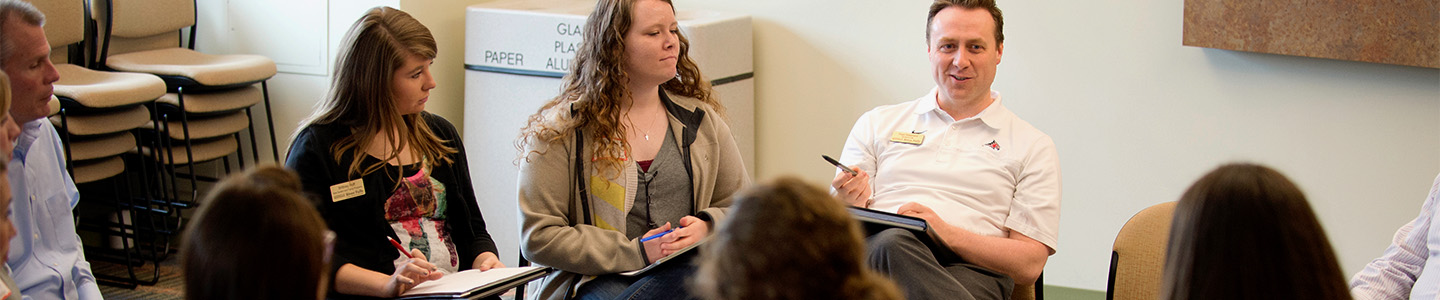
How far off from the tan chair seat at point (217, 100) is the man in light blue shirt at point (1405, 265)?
329 cm

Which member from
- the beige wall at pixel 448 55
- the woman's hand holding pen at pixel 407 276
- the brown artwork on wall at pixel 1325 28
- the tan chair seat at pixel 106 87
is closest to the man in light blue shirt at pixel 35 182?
the woman's hand holding pen at pixel 407 276

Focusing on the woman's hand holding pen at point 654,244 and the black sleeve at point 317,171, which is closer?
the black sleeve at point 317,171

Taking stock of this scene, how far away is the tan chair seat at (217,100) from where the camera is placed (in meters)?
3.63

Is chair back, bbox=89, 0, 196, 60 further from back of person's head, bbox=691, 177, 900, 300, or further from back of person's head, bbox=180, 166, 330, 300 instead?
back of person's head, bbox=691, 177, 900, 300

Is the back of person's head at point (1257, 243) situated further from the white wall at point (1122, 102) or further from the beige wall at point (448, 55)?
the beige wall at point (448, 55)

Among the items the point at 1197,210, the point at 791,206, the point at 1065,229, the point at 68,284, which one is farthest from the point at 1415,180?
the point at 68,284

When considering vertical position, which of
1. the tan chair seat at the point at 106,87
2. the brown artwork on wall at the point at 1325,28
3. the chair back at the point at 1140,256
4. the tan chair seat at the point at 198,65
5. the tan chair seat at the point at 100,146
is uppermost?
the brown artwork on wall at the point at 1325,28

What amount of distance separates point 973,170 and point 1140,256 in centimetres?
40

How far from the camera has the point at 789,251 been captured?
97 centimetres

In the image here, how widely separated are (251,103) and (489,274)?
6.96 feet

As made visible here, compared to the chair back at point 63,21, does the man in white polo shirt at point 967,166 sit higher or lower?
lower

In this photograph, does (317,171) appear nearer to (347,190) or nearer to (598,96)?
(347,190)

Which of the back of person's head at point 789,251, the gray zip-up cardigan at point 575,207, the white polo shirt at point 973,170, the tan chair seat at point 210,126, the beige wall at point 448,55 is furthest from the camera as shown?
the beige wall at point 448,55

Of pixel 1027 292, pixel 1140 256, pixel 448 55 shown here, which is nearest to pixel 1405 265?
pixel 1140 256
